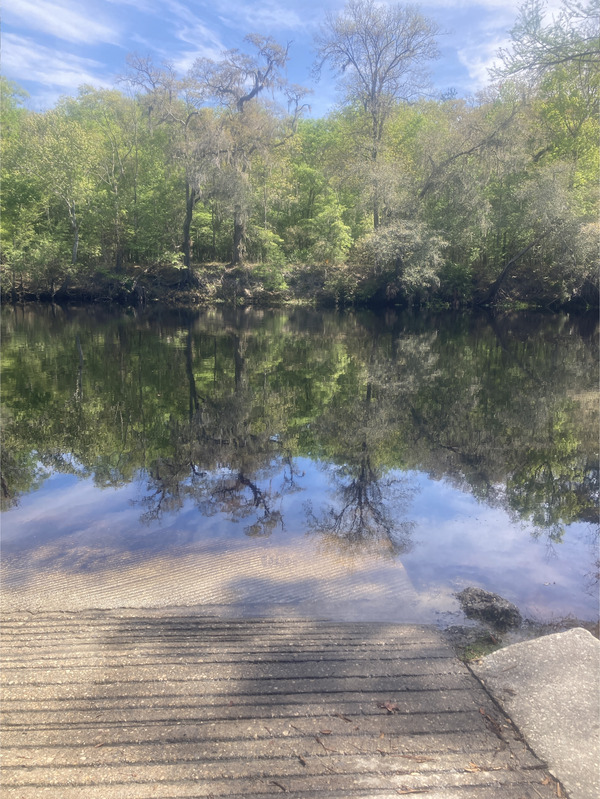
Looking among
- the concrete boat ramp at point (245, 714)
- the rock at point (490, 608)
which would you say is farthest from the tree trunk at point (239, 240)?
the concrete boat ramp at point (245, 714)

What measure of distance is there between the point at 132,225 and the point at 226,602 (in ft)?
137

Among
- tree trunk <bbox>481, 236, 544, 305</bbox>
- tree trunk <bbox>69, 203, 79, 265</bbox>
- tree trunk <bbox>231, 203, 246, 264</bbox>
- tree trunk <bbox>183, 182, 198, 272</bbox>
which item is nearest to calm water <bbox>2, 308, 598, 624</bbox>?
tree trunk <bbox>481, 236, 544, 305</bbox>

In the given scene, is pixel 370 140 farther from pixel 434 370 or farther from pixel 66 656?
pixel 66 656

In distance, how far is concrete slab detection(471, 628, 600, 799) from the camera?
276 centimetres

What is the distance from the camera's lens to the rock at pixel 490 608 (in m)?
4.16

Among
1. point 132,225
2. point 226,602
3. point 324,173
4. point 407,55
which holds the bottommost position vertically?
point 226,602

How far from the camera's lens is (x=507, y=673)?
3.48 meters

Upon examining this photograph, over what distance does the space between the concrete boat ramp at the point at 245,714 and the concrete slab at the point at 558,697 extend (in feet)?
0.29

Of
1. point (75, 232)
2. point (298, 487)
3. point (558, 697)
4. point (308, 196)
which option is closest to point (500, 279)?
point (308, 196)

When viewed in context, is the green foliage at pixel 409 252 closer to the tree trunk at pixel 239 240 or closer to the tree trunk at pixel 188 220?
the tree trunk at pixel 239 240

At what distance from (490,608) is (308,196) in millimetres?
43602

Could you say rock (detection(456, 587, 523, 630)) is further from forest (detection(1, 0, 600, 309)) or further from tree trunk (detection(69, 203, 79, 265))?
tree trunk (detection(69, 203, 79, 265))

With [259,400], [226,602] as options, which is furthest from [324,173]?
[226,602]

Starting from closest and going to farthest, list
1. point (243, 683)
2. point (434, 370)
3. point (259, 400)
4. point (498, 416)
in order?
point (243, 683), point (498, 416), point (259, 400), point (434, 370)
